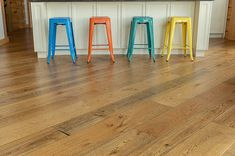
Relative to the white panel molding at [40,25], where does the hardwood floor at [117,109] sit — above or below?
below

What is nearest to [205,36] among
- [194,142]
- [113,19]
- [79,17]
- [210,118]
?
[113,19]

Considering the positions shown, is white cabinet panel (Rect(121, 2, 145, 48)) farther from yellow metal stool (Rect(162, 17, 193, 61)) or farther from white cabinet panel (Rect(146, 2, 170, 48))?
yellow metal stool (Rect(162, 17, 193, 61))

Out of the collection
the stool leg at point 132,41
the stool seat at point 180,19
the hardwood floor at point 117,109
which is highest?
the stool seat at point 180,19

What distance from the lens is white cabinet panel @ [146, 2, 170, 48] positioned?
159 inches

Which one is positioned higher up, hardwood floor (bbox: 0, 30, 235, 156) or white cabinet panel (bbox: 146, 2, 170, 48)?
white cabinet panel (bbox: 146, 2, 170, 48)

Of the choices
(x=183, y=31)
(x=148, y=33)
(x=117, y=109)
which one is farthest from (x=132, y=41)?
(x=117, y=109)

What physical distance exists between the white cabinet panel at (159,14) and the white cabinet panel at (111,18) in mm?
472

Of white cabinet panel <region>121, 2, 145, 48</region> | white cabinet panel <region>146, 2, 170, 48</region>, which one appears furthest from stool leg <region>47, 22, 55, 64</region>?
white cabinet panel <region>146, 2, 170, 48</region>

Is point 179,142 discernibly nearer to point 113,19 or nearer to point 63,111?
point 63,111

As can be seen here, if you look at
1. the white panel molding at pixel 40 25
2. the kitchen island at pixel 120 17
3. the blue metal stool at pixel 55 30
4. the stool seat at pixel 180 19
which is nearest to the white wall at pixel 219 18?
the kitchen island at pixel 120 17

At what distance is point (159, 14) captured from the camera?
4.09m

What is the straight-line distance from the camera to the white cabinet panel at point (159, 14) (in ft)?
13.3

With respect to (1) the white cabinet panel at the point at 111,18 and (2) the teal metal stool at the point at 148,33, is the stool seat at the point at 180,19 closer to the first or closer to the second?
(2) the teal metal stool at the point at 148,33

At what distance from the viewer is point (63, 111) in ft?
6.89
